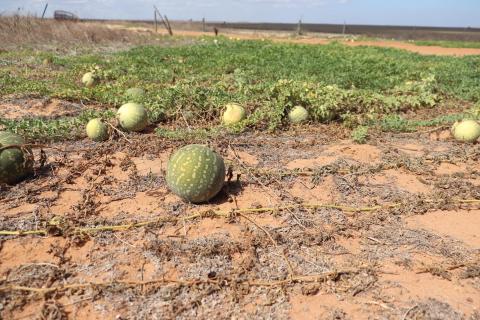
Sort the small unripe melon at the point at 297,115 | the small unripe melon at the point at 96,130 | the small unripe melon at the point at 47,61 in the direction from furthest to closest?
the small unripe melon at the point at 47,61 < the small unripe melon at the point at 297,115 < the small unripe melon at the point at 96,130

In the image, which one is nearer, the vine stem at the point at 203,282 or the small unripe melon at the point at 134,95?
the vine stem at the point at 203,282

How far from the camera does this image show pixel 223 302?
312 cm

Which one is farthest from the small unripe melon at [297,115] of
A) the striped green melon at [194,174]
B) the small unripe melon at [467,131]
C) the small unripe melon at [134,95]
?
the striped green melon at [194,174]

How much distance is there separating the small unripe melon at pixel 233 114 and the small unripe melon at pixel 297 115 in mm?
871

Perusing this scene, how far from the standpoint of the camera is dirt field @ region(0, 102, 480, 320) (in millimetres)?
3104

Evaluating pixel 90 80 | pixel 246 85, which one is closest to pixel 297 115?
pixel 246 85

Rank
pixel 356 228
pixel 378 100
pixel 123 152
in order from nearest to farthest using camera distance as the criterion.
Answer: pixel 356 228 < pixel 123 152 < pixel 378 100

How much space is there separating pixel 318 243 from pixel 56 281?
2.16m

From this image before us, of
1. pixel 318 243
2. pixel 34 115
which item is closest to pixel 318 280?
pixel 318 243

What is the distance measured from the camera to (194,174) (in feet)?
13.8

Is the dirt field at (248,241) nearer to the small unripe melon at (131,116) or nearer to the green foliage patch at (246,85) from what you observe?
the small unripe melon at (131,116)

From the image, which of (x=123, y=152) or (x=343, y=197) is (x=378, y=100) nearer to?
(x=343, y=197)

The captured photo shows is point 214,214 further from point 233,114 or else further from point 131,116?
point 233,114

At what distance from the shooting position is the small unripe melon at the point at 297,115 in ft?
24.2
